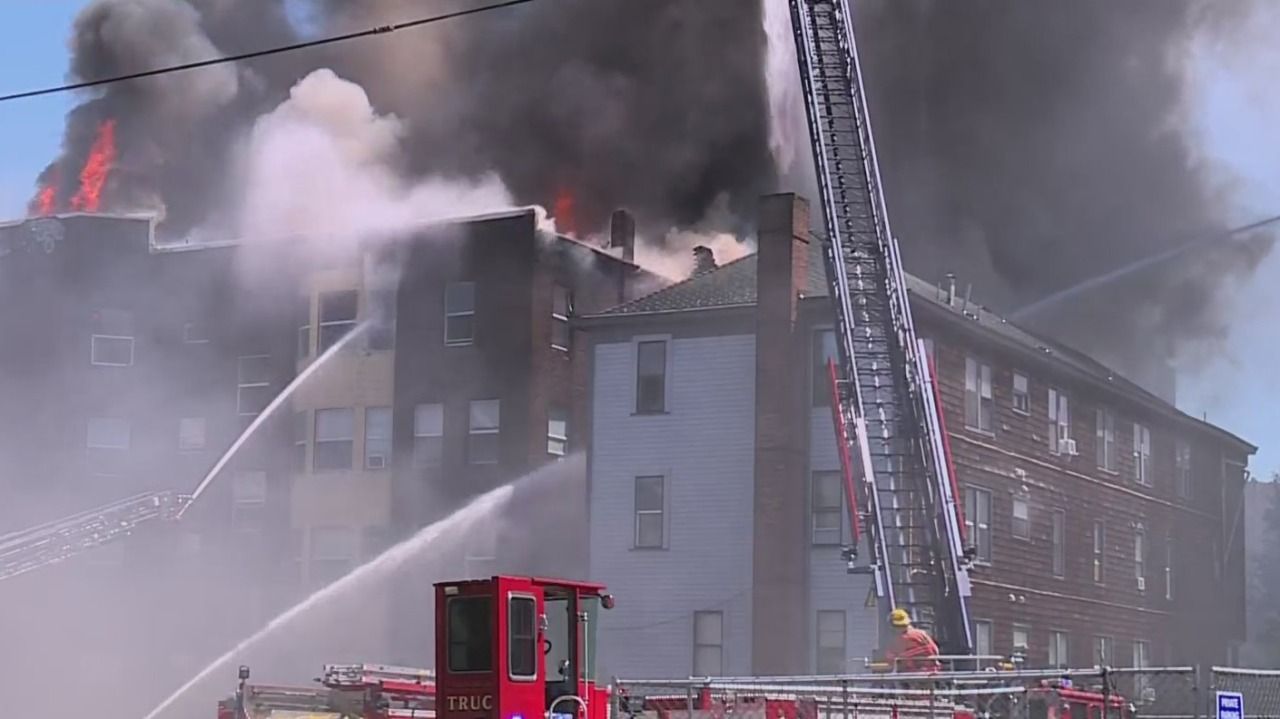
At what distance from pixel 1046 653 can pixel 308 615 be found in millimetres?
15058

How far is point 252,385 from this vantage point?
140 feet

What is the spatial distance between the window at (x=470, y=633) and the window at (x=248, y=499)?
28.0 m

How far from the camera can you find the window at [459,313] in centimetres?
4034

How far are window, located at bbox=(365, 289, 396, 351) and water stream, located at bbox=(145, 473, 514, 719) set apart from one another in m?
4.31

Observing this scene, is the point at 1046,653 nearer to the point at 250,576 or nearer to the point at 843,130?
the point at 843,130

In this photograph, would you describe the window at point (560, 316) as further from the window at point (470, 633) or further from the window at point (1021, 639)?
the window at point (470, 633)

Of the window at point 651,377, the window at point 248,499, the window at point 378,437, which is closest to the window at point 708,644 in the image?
the window at point 651,377

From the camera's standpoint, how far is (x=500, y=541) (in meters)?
38.2

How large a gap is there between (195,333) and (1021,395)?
18841mm

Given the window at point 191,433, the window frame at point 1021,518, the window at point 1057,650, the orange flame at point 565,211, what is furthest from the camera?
the orange flame at point 565,211

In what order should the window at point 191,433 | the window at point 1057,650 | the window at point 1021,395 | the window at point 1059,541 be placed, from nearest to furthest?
the window at point 1021,395 < the window at point 1057,650 < the window at point 1059,541 < the window at point 191,433

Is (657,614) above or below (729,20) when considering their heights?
below

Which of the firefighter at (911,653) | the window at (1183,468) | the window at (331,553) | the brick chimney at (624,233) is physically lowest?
the firefighter at (911,653)

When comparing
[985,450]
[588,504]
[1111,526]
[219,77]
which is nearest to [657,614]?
[588,504]
